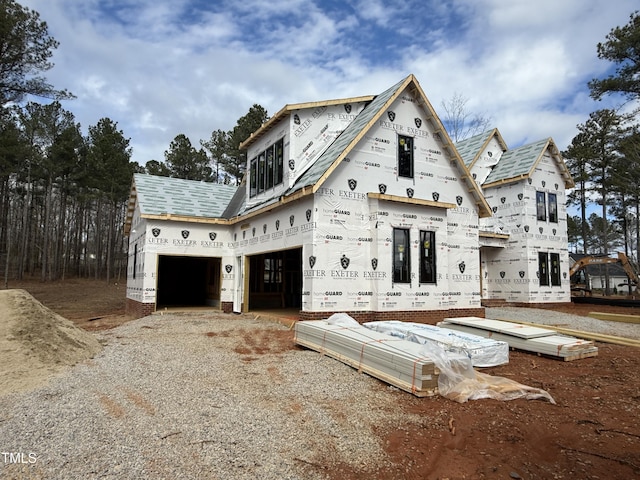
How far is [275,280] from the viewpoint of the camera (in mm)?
18641

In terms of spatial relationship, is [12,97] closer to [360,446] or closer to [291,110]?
[291,110]

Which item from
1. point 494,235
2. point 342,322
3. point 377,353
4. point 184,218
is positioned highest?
point 184,218

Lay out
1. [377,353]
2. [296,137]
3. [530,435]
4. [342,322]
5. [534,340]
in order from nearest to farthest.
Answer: [530,435] < [377,353] < [534,340] < [342,322] < [296,137]

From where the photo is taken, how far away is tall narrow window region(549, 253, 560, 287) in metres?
20.7

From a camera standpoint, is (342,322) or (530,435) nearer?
(530,435)

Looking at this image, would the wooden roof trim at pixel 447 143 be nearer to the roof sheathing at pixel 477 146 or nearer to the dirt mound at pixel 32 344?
the roof sheathing at pixel 477 146

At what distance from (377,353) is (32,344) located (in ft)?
19.2

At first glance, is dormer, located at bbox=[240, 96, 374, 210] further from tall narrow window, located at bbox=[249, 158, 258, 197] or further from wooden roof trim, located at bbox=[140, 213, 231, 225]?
wooden roof trim, located at bbox=[140, 213, 231, 225]

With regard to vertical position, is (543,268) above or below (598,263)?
below

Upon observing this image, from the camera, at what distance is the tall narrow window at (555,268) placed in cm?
2066

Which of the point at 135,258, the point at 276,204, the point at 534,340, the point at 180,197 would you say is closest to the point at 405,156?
the point at 276,204

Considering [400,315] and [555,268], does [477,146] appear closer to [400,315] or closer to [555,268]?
[555,268]

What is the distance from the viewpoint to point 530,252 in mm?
19938

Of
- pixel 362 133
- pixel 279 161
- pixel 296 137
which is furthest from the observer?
pixel 279 161
